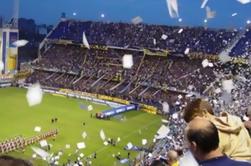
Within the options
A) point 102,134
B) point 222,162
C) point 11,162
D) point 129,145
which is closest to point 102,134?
point 102,134

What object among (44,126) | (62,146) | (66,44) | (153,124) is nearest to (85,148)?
(62,146)

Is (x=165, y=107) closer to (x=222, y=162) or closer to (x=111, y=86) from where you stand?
(x=111, y=86)

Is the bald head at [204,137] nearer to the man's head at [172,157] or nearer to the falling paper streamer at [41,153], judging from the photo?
the man's head at [172,157]

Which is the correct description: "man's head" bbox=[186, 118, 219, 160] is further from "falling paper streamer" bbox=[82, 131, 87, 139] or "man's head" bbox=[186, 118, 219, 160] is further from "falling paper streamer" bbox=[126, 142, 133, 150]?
"falling paper streamer" bbox=[82, 131, 87, 139]

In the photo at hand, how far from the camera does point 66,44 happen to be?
51.9m

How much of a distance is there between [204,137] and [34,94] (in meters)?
40.7

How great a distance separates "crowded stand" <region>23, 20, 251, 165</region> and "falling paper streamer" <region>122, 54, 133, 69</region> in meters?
0.49

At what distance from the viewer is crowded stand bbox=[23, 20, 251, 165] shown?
3884 centimetres

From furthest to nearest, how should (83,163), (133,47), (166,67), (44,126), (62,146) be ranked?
1. (133,47)
2. (166,67)
3. (44,126)
4. (62,146)
5. (83,163)

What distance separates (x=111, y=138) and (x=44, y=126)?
4831mm

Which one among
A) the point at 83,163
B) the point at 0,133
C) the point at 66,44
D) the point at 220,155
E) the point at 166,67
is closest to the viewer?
the point at 220,155

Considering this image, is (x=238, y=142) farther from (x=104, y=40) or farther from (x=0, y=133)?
(x=104, y=40)

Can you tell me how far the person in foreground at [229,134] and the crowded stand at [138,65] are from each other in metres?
30.5

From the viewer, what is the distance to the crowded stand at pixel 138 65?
38.8 metres
